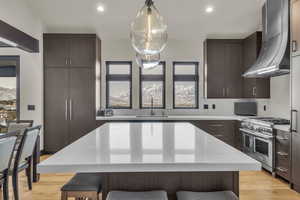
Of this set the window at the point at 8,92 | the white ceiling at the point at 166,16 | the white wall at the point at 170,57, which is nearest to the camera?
the white ceiling at the point at 166,16

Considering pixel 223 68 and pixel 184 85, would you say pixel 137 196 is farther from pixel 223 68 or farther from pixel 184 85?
pixel 184 85

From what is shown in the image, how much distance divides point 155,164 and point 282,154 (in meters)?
3.01

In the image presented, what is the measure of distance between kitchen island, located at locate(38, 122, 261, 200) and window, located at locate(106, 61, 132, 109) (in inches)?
160

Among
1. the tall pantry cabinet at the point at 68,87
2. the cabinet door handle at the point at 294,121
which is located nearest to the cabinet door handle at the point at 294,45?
the cabinet door handle at the point at 294,121

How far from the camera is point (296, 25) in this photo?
330cm

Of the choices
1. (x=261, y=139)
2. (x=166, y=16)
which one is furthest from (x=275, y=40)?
(x=166, y=16)

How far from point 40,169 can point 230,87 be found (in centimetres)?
495

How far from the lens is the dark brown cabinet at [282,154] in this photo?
3442 millimetres

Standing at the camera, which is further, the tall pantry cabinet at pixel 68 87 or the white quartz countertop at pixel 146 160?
the tall pantry cabinet at pixel 68 87

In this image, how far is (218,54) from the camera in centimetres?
555

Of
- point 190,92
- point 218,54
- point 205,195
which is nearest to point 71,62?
point 190,92

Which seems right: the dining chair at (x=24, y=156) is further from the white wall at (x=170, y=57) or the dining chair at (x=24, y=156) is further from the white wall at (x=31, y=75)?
the white wall at (x=170, y=57)

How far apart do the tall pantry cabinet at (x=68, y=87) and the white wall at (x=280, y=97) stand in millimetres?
3803

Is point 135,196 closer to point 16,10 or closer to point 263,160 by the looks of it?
point 263,160
